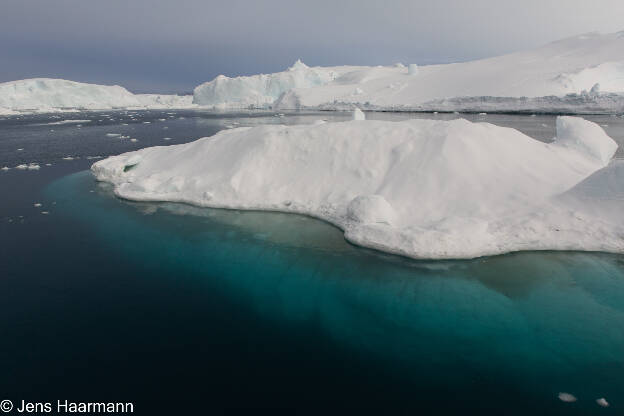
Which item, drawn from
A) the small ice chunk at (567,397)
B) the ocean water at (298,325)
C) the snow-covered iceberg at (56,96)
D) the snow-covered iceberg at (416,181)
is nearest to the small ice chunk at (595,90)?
the snow-covered iceberg at (416,181)

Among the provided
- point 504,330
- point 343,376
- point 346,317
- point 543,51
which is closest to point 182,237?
point 346,317

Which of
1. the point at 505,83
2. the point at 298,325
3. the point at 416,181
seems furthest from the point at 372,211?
the point at 505,83

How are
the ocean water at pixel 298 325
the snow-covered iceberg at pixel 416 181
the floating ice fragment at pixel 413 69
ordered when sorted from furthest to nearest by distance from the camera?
the floating ice fragment at pixel 413 69 < the snow-covered iceberg at pixel 416 181 < the ocean water at pixel 298 325

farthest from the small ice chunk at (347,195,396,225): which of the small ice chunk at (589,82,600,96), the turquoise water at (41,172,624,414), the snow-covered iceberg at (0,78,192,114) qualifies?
the snow-covered iceberg at (0,78,192,114)

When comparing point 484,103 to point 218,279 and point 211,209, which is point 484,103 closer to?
point 211,209

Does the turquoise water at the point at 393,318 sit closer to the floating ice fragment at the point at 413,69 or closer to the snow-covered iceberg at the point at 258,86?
the floating ice fragment at the point at 413,69

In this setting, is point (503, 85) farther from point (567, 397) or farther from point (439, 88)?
point (567, 397)
